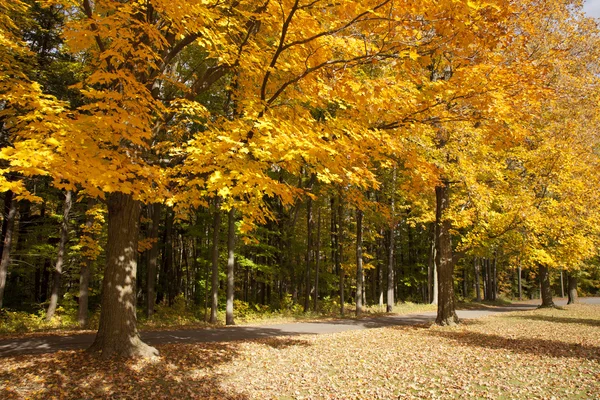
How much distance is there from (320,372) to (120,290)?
13.5ft

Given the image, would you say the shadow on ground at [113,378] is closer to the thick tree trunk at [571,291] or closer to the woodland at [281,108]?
the woodland at [281,108]

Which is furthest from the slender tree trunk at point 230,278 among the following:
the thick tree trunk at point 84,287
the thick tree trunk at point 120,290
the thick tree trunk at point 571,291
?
the thick tree trunk at point 571,291

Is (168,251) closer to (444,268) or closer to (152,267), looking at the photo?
(152,267)

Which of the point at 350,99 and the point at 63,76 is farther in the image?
the point at 63,76

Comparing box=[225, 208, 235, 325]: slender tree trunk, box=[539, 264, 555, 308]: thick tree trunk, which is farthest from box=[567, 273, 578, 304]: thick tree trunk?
box=[225, 208, 235, 325]: slender tree trunk

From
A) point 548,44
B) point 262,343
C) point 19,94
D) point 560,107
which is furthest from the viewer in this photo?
point 560,107

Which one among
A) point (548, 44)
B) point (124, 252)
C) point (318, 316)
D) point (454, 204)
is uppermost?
point (548, 44)

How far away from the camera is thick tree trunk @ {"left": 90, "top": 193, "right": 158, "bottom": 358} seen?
7.28m

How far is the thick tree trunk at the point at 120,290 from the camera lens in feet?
23.9

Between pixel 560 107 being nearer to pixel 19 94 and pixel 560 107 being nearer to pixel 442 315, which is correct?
pixel 442 315

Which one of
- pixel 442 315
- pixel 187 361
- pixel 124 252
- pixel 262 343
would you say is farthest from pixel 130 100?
pixel 442 315

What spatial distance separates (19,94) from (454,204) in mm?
12676

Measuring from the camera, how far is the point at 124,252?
7.46 metres

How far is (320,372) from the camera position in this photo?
23.9 feet
